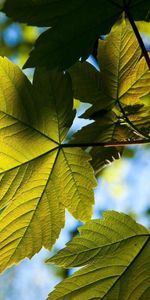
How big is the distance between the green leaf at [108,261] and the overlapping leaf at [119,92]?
0.22 m

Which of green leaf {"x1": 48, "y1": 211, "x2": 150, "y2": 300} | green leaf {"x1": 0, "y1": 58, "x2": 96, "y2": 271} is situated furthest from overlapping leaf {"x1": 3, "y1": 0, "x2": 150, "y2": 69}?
green leaf {"x1": 48, "y1": 211, "x2": 150, "y2": 300}

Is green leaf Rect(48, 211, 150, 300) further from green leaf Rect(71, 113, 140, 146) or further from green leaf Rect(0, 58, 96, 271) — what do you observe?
green leaf Rect(71, 113, 140, 146)

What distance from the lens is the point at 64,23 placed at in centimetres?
108

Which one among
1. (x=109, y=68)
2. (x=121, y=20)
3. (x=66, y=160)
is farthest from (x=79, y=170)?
(x=121, y=20)

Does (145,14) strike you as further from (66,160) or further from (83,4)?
(66,160)

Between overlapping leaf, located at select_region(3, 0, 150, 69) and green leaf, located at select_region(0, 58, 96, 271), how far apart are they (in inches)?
3.2

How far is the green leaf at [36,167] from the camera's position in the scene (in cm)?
117

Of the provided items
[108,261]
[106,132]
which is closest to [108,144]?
[106,132]

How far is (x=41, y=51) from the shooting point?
1.08 m

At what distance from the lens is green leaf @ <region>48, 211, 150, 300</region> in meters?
1.14

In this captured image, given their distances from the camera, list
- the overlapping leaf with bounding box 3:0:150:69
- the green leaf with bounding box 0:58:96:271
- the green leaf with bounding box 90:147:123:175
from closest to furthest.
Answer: the overlapping leaf with bounding box 3:0:150:69 → the green leaf with bounding box 0:58:96:271 → the green leaf with bounding box 90:147:123:175

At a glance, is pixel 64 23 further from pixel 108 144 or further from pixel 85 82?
pixel 108 144

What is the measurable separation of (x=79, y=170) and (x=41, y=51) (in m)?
0.32

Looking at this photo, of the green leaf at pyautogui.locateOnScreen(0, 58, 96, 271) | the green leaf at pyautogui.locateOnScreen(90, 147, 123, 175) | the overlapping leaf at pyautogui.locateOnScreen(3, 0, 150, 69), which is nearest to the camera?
the overlapping leaf at pyautogui.locateOnScreen(3, 0, 150, 69)
